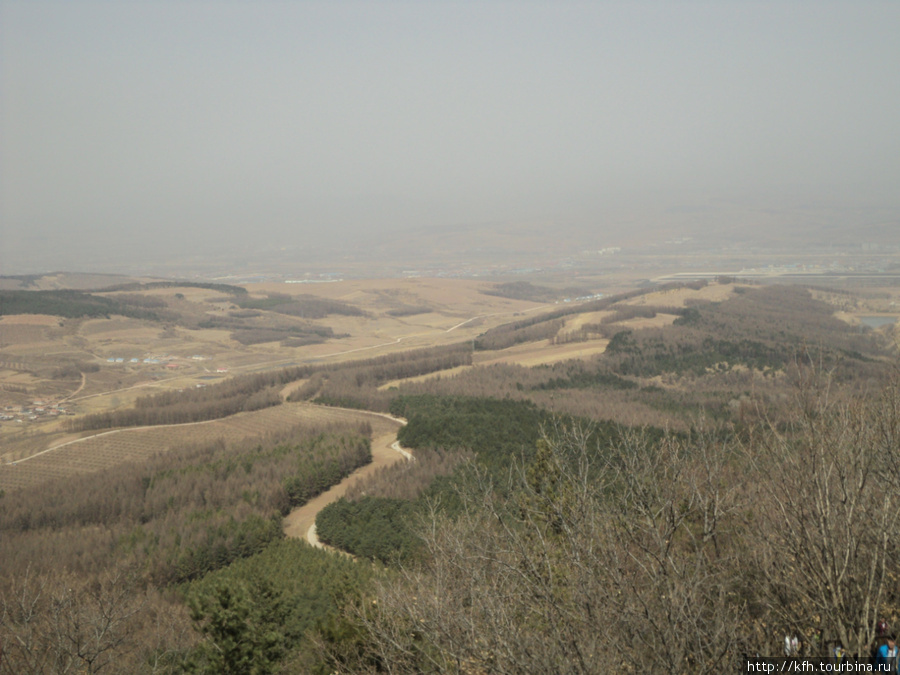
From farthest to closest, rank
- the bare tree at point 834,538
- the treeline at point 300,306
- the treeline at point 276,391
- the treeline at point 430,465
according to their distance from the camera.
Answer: the treeline at point 300,306
the treeline at point 276,391
the treeline at point 430,465
the bare tree at point 834,538

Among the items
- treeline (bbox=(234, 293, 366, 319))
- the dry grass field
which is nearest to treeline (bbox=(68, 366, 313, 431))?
the dry grass field

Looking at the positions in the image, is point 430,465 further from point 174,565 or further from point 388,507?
point 174,565

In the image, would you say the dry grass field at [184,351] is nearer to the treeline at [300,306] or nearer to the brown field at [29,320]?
the brown field at [29,320]

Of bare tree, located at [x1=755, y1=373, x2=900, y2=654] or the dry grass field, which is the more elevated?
bare tree, located at [x1=755, y1=373, x2=900, y2=654]

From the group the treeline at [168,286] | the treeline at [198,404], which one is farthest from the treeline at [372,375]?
the treeline at [168,286]

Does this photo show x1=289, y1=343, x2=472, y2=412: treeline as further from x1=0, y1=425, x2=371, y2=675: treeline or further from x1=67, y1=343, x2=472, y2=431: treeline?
x1=0, y1=425, x2=371, y2=675: treeline

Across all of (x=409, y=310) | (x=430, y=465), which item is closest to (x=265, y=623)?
(x=430, y=465)
